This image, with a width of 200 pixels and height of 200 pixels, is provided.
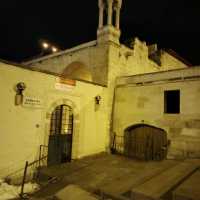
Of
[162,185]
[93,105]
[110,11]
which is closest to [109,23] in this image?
[110,11]

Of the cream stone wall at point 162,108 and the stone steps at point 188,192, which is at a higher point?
the cream stone wall at point 162,108

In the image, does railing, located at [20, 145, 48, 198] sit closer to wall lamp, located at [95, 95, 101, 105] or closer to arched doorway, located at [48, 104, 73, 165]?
arched doorway, located at [48, 104, 73, 165]

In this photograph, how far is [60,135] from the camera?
8.15 meters

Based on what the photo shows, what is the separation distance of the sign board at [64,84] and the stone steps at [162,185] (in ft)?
15.5

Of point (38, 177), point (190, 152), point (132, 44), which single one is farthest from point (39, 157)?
point (132, 44)

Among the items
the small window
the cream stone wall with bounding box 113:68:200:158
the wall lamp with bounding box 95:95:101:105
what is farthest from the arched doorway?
the small window

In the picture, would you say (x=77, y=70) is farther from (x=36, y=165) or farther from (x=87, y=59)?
(x=36, y=165)

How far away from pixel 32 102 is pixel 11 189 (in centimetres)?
281

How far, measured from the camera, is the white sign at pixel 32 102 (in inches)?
273

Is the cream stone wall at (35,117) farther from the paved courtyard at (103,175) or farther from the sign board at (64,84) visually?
the paved courtyard at (103,175)

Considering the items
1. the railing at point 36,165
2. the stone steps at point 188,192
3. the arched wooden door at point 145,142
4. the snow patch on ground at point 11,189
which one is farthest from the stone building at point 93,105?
the stone steps at point 188,192

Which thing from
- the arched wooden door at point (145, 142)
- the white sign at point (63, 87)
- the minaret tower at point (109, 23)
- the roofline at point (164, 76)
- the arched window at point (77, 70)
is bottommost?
the arched wooden door at point (145, 142)

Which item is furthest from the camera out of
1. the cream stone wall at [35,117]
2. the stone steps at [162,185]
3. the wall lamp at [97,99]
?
the wall lamp at [97,99]

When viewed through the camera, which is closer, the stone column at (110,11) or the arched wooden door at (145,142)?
the arched wooden door at (145,142)
